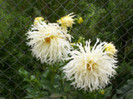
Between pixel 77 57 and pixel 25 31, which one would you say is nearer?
pixel 77 57

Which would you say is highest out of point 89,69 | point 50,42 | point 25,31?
point 25,31

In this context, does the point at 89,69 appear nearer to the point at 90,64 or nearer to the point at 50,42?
the point at 90,64

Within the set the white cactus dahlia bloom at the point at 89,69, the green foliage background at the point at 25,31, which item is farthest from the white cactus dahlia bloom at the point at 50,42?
the green foliage background at the point at 25,31

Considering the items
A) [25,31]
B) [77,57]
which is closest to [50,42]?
[77,57]

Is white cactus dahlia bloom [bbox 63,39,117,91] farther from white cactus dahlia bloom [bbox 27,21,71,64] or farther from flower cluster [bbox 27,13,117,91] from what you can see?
white cactus dahlia bloom [bbox 27,21,71,64]

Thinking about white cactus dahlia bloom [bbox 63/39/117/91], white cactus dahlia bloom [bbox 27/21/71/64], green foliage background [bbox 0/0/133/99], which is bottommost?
white cactus dahlia bloom [bbox 63/39/117/91]

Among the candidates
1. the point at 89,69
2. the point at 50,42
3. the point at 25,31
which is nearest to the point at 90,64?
the point at 89,69

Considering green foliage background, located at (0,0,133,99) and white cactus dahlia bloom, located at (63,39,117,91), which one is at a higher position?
green foliage background, located at (0,0,133,99)

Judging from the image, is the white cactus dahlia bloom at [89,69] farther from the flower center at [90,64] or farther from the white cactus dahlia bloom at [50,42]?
the white cactus dahlia bloom at [50,42]

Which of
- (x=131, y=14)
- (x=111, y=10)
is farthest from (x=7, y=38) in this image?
(x=131, y=14)

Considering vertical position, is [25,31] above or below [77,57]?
above

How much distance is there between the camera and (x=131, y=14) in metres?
2.56

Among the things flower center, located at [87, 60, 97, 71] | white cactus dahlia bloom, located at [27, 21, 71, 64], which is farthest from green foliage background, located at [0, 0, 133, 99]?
flower center, located at [87, 60, 97, 71]

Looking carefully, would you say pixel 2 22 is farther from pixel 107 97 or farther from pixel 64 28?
pixel 107 97
